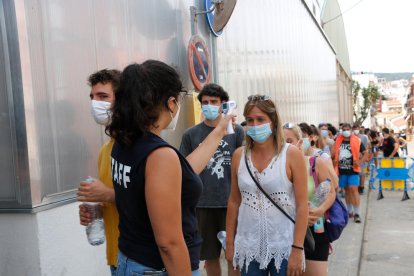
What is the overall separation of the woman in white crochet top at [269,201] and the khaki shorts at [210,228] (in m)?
0.95

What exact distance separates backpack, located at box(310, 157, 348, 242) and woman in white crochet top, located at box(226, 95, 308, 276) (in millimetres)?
574

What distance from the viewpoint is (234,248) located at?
306 centimetres

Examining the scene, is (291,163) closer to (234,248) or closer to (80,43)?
(234,248)

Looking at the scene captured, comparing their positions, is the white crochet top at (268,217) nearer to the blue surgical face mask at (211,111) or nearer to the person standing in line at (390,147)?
the blue surgical face mask at (211,111)

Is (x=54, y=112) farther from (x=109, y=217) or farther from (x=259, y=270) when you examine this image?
(x=259, y=270)

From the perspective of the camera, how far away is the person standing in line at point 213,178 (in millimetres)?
3984

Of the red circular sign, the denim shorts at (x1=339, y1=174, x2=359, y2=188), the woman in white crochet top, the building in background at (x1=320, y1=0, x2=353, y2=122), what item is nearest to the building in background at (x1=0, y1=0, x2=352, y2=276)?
the red circular sign

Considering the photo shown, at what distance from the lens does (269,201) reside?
288 centimetres

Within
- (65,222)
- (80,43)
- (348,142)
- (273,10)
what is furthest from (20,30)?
(273,10)

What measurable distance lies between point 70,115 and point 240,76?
476 centimetres

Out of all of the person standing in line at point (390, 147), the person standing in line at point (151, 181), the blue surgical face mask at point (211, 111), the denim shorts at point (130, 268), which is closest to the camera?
the person standing in line at point (151, 181)

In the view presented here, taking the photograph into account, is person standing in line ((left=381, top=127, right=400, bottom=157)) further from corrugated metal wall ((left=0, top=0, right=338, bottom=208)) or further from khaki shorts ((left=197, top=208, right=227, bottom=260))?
khaki shorts ((left=197, top=208, right=227, bottom=260))

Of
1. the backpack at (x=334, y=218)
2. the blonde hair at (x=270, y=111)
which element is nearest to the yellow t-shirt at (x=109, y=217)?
the blonde hair at (x=270, y=111)

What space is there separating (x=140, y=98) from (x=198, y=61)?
4.24 metres
